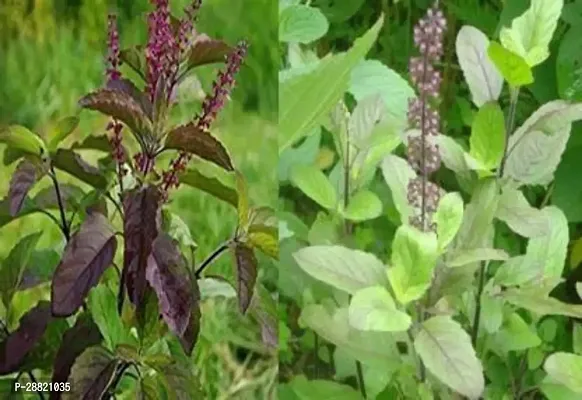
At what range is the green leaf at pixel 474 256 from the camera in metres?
0.80

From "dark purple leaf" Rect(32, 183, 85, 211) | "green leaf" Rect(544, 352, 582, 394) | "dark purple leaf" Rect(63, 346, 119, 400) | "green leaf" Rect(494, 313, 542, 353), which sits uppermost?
"dark purple leaf" Rect(32, 183, 85, 211)

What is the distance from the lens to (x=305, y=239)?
88cm

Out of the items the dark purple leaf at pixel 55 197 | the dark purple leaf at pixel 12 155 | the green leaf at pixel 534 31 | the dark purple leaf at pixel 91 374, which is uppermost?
the green leaf at pixel 534 31

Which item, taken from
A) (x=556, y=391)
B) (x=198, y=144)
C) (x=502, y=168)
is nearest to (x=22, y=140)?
(x=198, y=144)

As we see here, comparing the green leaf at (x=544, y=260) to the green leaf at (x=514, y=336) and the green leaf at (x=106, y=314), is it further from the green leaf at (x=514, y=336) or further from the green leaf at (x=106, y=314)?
the green leaf at (x=106, y=314)

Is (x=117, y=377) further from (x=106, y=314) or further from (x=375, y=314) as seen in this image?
(x=375, y=314)

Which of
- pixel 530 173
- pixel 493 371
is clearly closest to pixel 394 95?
pixel 530 173

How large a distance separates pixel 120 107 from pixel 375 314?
0.23 metres

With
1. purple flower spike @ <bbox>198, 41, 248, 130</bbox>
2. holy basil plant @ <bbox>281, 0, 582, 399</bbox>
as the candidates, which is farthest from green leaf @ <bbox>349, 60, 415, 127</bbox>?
purple flower spike @ <bbox>198, 41, 248, 130</bbox>

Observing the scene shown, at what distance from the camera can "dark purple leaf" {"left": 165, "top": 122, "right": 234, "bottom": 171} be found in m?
0.74

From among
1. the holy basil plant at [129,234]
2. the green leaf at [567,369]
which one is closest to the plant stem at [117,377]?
the holy basil plant at [129,234]

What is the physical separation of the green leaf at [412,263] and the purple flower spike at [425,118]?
0.04 meters

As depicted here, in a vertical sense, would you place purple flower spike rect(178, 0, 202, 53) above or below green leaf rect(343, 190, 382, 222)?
above

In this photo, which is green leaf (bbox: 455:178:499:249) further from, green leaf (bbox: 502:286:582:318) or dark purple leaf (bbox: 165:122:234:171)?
dark purple leaf (bbox: 165:122:234:171)
